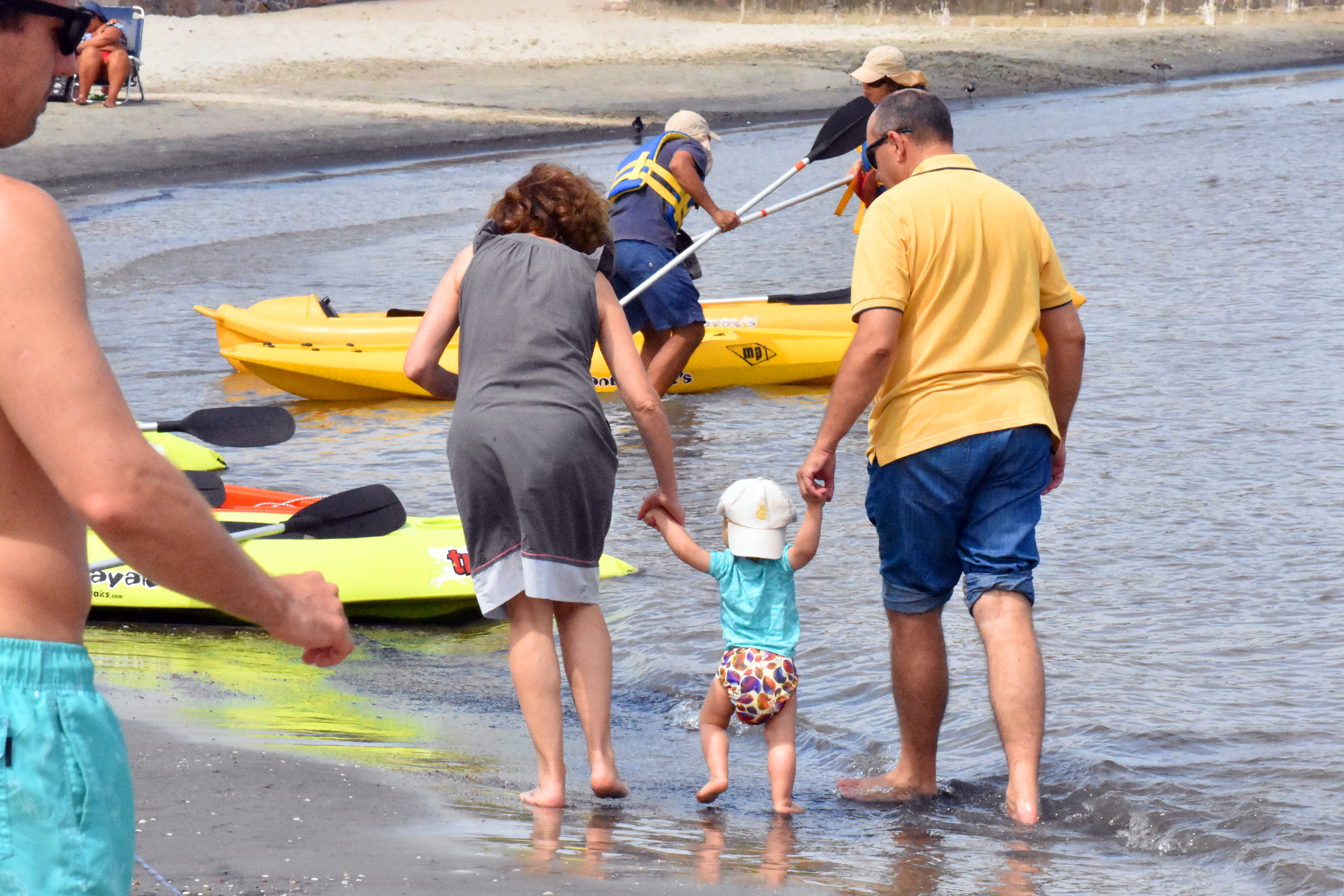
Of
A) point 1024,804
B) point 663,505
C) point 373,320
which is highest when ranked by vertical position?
point 663,505

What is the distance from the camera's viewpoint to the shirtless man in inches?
54.9

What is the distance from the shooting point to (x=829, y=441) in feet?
11.0

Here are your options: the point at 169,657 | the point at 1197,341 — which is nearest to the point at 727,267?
the point at 1197,341

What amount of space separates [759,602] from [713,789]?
439 millimetres

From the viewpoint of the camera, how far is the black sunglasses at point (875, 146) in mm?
3586

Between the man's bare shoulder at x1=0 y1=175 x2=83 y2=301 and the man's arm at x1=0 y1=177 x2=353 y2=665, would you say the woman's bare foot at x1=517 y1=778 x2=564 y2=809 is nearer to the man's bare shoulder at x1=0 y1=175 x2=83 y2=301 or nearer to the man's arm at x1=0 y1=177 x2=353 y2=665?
the man's arm at x1=0 y1=177 x2=353 y2=665

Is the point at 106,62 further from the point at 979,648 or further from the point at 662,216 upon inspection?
the point at 979,648

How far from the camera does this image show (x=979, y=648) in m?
4.68

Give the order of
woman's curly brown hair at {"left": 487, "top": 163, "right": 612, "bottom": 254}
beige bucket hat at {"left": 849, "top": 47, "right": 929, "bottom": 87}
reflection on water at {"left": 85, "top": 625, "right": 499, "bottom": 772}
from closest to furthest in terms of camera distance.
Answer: woman's curly brown hair at {"left": 487, "top": 163, "right": 612, "bottom": 254} < reflection on water at {"left": 85, "top": 625, "right": 499, "bottom": 772} < beige bucket hat at {"left": 849, "top": 47, "right": 929, "bottom": 87}

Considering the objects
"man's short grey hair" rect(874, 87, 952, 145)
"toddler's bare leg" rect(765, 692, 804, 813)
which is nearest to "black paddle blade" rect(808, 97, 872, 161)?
"man's short grey hair" rect(874, 87, 952, 145)

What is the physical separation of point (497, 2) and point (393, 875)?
3717cm

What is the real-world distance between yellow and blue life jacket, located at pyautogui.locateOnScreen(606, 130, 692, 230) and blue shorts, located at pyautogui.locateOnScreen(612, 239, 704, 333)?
0.72 ft

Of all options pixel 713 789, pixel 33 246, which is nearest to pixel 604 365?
pixel 713 789

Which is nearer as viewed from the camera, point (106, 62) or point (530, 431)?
point (530, 431)
